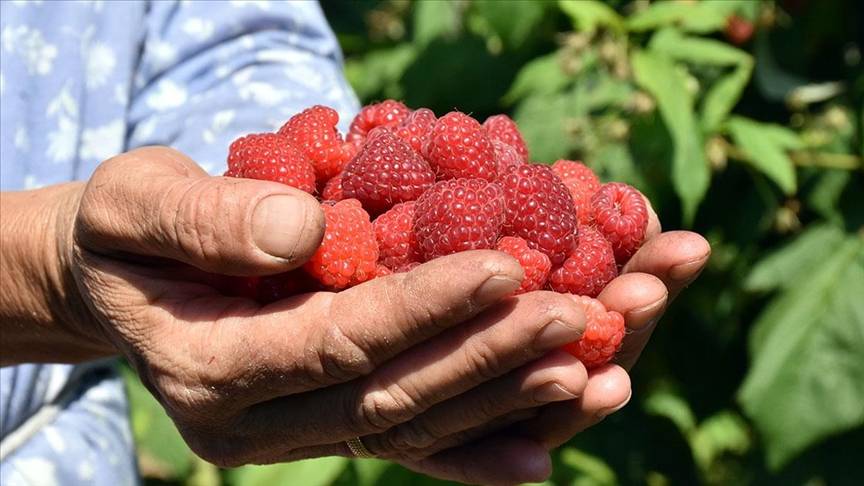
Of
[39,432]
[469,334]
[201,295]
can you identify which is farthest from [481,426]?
[39,432]

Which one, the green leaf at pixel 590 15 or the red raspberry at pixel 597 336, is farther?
the green leaf at pixel 590 15

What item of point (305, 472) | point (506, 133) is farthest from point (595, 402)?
point (305, 472)

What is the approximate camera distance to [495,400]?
1.43 metres

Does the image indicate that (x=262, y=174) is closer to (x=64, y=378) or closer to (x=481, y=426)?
(x=481, y=426)

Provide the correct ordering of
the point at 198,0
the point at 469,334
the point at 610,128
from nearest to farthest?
1. the point at 469,334
2. the point at 198,0
3. the point at 610,128

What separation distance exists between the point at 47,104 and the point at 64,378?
41 centimetres

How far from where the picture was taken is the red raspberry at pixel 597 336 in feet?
4.74

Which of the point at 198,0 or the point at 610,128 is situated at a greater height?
the point at 198,0

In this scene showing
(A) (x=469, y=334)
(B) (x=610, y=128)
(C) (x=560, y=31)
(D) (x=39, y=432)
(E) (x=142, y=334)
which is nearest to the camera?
(A) (x=469, y=334)

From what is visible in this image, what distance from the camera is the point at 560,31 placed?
9.32ft

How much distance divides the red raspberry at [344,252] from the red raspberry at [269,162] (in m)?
0.07

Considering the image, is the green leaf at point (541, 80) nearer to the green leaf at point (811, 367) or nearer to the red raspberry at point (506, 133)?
the green leaf at point (811, 367)

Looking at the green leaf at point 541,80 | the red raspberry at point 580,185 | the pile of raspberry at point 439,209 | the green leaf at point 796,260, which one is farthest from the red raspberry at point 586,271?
the green leaf at point 796,260

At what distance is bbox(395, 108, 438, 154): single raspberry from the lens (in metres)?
1.68
